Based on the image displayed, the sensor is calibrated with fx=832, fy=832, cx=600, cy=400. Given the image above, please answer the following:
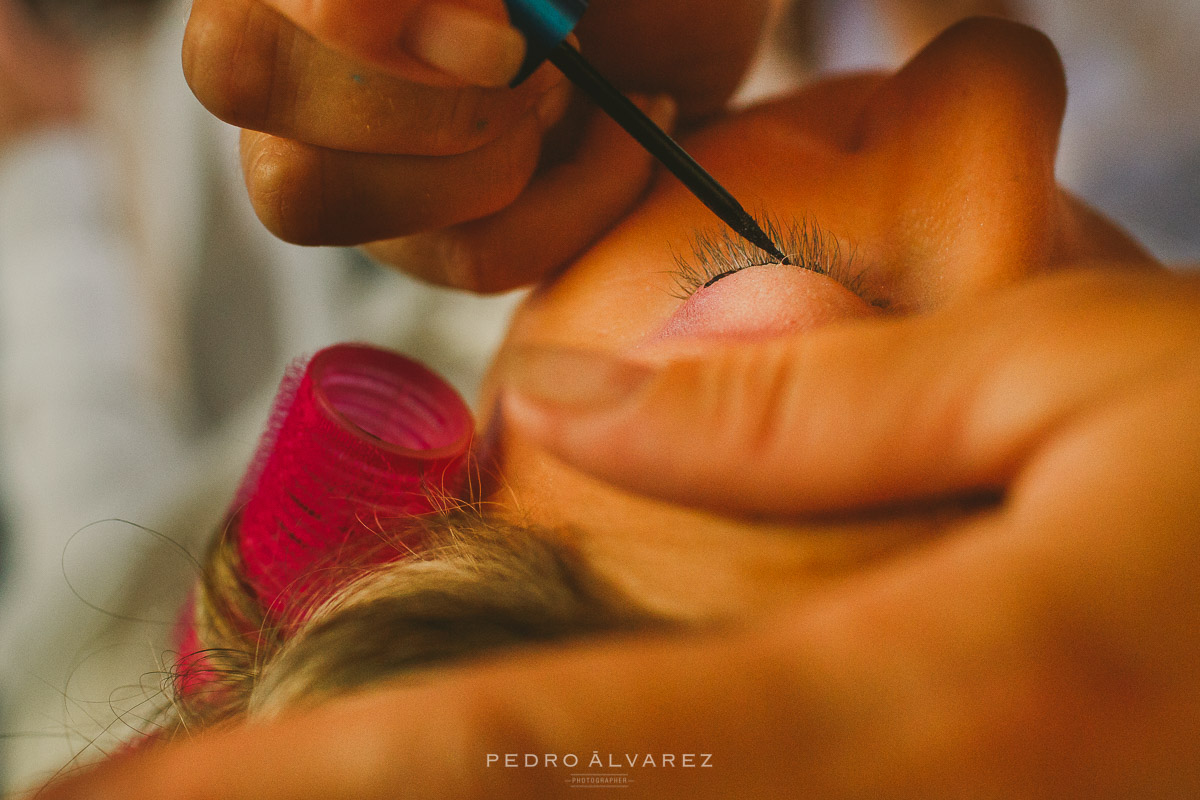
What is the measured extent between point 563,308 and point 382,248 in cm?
12

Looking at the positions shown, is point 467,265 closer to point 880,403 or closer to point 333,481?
point 333,481

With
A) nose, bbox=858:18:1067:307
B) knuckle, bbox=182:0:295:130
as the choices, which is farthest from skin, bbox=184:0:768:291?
nose, bbox=858:18:1067:307

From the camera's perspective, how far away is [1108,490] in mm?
152

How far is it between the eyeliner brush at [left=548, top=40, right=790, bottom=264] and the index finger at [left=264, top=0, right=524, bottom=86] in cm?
3

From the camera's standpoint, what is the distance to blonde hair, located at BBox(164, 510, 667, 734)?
0.22 meters

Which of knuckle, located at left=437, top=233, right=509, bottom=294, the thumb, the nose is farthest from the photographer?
knuckle, located at left=437, top=233, right=509, bottom=294

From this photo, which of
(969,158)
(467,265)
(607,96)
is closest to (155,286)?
(467,265)

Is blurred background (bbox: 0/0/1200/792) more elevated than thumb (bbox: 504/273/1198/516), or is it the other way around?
blurred background (bbox: 0/0/1200/792)

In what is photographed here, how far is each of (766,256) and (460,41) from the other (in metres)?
0.12

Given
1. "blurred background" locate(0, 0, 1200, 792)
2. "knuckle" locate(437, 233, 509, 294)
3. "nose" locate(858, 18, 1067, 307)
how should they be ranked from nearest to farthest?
"nose" locate(858, 18, 1067, 307) → "knuckle" locate(437, 233, 509, 294) → "blurred background" locate(0, 0, 1200, 792)

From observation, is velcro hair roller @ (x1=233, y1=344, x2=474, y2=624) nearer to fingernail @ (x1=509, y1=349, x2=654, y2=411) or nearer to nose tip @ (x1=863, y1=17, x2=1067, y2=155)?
fingernail @ (x1=509, y1=349, x2=654, y2=411)

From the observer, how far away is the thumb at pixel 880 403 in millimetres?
168

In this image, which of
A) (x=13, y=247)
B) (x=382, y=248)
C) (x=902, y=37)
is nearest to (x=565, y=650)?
(x=382, y=248)

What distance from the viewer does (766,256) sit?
287 millimetres
